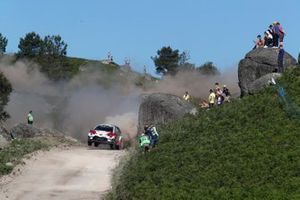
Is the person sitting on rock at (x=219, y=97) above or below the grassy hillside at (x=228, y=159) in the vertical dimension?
above

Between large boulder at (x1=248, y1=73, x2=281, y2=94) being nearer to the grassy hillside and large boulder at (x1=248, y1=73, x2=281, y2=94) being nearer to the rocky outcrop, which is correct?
the grassy hillside

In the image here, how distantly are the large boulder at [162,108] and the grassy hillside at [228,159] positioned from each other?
13291mm

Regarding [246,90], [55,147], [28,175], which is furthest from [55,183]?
[246,90]

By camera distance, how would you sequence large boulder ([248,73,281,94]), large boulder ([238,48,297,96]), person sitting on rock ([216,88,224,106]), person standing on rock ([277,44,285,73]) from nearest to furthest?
large boulder ([248,73,281,94]) → person standing on rock ([277,44,285,73]) → person sitting on rock ([216,88,224,106]) → large boulder ([238,48,297,96])

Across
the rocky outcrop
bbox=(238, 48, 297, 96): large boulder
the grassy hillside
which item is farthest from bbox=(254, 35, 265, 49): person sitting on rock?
the rocky outcrop

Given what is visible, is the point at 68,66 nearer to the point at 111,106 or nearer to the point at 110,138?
the point at 111,106

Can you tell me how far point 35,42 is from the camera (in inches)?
4134

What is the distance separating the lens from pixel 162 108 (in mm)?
46594

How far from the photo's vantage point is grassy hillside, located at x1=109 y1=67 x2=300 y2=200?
19922mm

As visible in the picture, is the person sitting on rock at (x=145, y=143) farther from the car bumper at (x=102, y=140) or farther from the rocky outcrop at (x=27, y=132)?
the rocky outcrop at (x=27, y=132)

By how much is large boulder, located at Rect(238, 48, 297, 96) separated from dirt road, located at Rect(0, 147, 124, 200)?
9879 mm

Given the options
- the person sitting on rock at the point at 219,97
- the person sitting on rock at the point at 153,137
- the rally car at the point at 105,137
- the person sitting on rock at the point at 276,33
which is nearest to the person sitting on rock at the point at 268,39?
the person sitting on rock at the point at 276,33

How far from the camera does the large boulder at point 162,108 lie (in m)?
45.6

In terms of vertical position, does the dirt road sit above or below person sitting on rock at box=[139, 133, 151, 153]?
below
